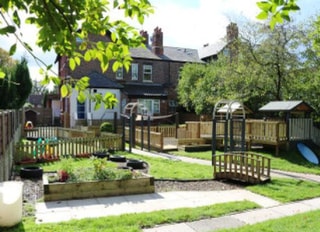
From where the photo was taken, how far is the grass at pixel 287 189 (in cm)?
888

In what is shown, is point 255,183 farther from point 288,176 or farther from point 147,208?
point 147,208

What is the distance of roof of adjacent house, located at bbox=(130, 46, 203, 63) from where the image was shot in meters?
35.6

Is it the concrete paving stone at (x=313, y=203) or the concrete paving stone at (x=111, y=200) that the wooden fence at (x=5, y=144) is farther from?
the concrete paving stone at (x=313, y=203)

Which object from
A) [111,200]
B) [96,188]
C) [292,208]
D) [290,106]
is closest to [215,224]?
[292,208]

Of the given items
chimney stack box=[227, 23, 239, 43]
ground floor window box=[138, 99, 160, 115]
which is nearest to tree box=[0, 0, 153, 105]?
chimney stack box=[227, 23, 239, 43]

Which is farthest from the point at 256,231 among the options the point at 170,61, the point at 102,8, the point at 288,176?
the point at 170,61

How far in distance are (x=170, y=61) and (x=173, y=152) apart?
782 inches

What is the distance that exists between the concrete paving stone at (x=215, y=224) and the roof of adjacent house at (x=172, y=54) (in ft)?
95.8

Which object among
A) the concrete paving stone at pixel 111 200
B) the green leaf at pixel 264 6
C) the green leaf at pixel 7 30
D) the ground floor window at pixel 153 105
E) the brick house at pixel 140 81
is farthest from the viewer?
the ground floor window at pixel 153 105

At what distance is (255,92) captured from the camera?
21.5m

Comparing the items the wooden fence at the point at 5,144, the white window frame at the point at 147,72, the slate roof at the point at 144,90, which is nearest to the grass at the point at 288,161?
the wooden fence at the point at 5,144

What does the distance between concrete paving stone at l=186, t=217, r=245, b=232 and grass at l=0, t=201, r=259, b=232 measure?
21 cm

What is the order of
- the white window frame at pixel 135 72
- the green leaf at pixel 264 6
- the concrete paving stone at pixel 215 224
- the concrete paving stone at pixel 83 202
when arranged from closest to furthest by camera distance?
the green leaf at pixel 264 6 → the concrete paving stone at pixel 215 224 → the concrete paving stone at pixel 83 202 → the white window frame at pixel 135 72

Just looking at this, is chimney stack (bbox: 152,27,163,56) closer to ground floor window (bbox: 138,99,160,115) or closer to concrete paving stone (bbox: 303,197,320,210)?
ground floor window (bbox: 138,99,160,115)
